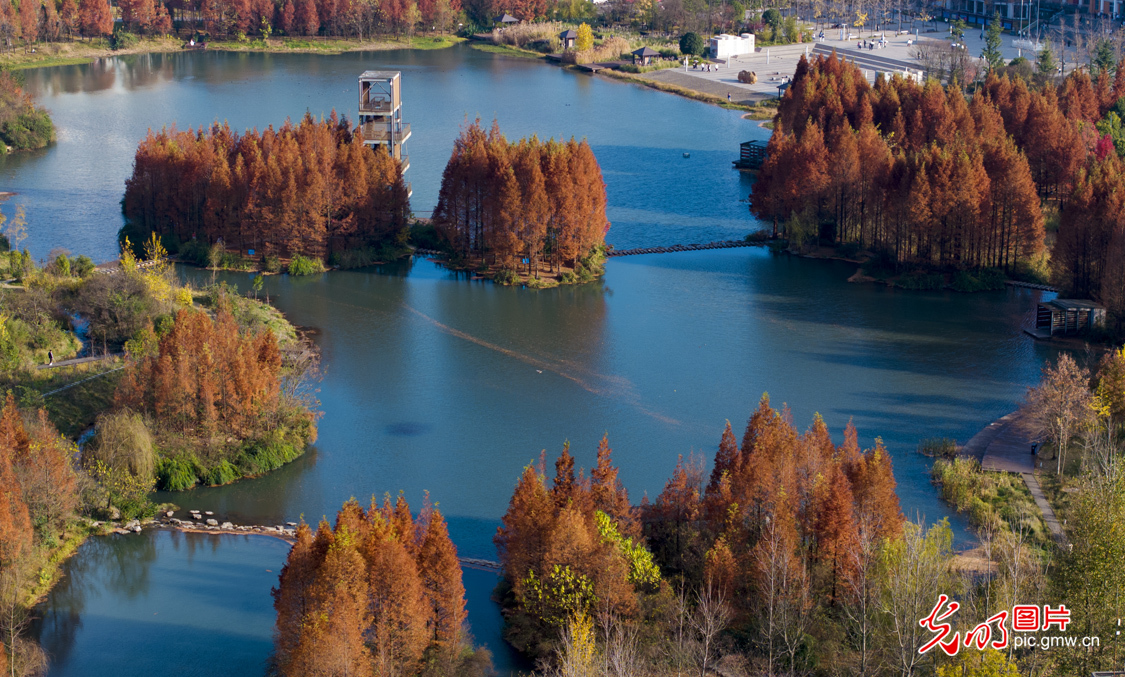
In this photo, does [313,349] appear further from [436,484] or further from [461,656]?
[461,656]

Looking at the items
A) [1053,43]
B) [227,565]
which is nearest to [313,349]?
[227,565]

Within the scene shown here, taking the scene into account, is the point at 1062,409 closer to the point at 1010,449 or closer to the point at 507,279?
the point at 1010,449

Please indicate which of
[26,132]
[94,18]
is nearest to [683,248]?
[26,132]

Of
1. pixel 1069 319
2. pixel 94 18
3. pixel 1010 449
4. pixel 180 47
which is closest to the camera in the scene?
pixel 1010 449

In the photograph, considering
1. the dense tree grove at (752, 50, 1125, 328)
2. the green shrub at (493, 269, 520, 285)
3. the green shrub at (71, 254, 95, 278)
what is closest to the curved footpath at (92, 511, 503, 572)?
the green shrub at (71, 254, 95, 278)

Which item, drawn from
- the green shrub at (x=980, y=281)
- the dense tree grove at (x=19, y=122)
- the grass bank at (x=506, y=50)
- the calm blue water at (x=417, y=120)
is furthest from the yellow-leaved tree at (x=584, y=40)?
the green shrub at (x=980, y=281)

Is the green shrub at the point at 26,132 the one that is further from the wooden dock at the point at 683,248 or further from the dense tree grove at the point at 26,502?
the dense tree grove at the point at 26,502
